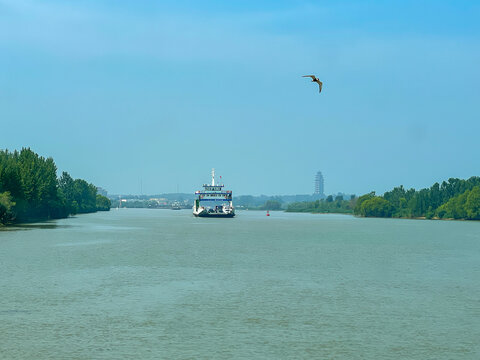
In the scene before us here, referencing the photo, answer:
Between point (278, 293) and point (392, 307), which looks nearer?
point (392, 307)

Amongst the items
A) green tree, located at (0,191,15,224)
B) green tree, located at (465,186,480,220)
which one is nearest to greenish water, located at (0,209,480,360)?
green tree, located at (0,191,15,224)

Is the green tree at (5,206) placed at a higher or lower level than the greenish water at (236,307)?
higher

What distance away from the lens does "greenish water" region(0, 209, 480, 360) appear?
23969 millimetres

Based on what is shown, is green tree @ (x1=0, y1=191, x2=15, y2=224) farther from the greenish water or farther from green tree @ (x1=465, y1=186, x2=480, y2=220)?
green tree @ (x1=465, y1=186, x2=480, y2=220)

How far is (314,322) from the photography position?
28969 millimetres

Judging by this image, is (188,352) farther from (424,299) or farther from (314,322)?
(424,299)

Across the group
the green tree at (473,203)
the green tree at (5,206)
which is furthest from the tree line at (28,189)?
the green tree at (473,203)

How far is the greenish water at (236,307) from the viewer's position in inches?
944

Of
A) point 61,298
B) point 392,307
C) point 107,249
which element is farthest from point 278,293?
point 107,249

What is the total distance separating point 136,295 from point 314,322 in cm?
1210

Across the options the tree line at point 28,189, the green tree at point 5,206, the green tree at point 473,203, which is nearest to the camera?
the green tree at point 5,206

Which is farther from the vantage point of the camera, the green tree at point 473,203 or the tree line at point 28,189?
the green tree at point 473,203

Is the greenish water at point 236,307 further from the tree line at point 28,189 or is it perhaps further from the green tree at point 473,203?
the green tree at point 473,203

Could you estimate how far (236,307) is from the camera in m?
32.7
